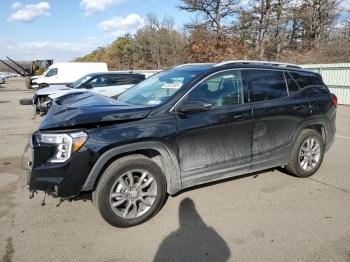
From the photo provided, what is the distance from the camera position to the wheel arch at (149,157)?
367cm

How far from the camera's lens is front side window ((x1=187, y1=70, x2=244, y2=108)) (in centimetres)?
432

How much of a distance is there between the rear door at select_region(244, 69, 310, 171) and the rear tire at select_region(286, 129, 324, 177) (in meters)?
0.21

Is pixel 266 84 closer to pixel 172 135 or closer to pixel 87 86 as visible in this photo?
pixel 172 135

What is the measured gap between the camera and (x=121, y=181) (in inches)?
151

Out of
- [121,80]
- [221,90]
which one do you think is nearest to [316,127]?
[221,90]

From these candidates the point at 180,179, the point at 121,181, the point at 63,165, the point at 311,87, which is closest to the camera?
the point at 63,165

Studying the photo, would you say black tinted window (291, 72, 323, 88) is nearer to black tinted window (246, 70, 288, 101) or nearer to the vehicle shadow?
black tinted window (246, 70, 288, 101)

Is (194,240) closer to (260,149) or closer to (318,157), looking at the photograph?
(260,149)

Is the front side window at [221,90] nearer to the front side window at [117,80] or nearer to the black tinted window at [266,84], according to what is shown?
the black tinted window at [266,84]

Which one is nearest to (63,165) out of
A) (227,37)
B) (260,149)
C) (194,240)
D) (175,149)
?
(175,149)

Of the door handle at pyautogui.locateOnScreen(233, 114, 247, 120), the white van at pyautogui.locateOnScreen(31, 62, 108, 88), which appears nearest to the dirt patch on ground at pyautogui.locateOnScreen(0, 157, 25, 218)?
the door handle at pyautogui.locateOnScreen(233, 114, 247, 120)

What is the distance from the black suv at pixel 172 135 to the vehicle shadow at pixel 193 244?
0.45 m

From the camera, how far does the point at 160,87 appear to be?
4723mm

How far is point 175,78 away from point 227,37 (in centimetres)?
3056
